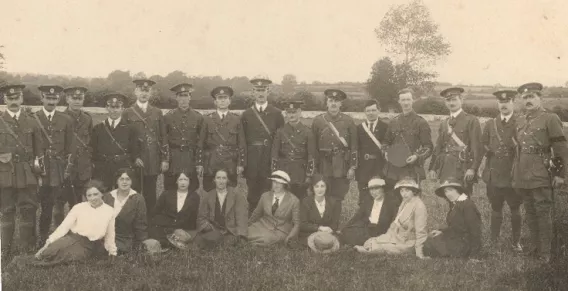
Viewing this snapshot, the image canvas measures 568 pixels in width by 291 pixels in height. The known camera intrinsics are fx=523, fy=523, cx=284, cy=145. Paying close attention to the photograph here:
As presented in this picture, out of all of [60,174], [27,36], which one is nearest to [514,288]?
[60,174]

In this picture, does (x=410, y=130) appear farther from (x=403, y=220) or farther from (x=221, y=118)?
(x=221, y=118)

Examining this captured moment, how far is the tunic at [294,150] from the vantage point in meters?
6.63

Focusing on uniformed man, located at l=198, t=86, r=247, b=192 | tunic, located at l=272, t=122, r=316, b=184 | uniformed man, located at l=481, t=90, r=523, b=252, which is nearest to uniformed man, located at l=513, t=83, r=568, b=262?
uniformed man, located at l=481, t=90, r=523, b=252

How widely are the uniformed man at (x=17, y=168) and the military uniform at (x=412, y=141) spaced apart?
4163 mm

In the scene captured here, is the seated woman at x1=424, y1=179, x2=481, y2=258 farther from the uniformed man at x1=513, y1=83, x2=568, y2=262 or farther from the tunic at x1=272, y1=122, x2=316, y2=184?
the tunic at x1=272, y1=122, x2=316, y2=184

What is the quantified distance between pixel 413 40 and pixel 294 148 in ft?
7.18

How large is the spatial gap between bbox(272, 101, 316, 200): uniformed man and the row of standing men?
1cm

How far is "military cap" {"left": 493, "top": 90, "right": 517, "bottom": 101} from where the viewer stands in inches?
233

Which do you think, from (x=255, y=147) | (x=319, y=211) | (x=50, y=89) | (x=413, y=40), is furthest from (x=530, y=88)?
(x=50, y=89)

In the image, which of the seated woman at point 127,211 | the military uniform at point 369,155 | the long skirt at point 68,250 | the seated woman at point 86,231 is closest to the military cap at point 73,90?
the seated woman at point 127,211

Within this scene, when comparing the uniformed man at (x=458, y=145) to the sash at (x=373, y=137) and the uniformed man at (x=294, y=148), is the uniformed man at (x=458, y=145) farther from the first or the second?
the uniformed man at (x=294, y=148)

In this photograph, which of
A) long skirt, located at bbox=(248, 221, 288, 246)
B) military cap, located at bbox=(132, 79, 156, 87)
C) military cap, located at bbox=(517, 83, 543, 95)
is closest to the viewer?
military cap, located at bbox=(517, 83, 543, 95)

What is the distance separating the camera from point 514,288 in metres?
4.73

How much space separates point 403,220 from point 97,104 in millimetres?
4326
